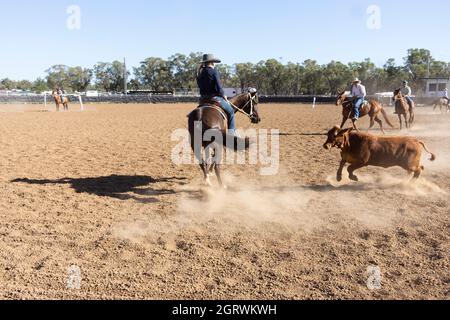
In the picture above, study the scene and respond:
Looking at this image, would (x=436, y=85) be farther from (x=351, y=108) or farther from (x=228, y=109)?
(x=228, y=109)

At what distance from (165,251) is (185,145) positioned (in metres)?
7.99

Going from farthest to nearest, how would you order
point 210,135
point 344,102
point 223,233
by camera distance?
1. point 344,102
2. point 210,135
3. point 223,233

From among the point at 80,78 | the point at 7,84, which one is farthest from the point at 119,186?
the point at 7,84

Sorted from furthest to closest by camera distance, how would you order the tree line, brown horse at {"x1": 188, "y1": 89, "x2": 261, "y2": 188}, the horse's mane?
the tree line → the horse's mane → brown horse at {"x1": 188, "y1": 89, "x2": 261, "y2": 188}

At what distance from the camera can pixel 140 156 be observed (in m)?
10.3

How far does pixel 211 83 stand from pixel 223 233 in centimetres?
332

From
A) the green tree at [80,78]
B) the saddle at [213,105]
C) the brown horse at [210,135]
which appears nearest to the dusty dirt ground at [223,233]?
the brown horse at [210,135]

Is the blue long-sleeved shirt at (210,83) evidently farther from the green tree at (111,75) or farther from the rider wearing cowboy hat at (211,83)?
the green tree at (111,75)

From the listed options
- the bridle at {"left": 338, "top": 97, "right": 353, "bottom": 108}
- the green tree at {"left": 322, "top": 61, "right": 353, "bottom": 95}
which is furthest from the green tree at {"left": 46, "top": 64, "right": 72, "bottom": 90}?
→ the bridle at {"left": 338, "top": 97, "right": 353, "bottom": 108}

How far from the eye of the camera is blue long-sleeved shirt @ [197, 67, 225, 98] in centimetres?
709

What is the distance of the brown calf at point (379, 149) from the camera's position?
249 inches

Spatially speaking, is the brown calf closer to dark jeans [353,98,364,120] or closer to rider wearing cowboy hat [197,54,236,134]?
rider wearing cowboy hat [197,54,236,134]

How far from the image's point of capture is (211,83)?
7145mm

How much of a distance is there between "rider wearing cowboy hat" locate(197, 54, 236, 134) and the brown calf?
6.48 ft
